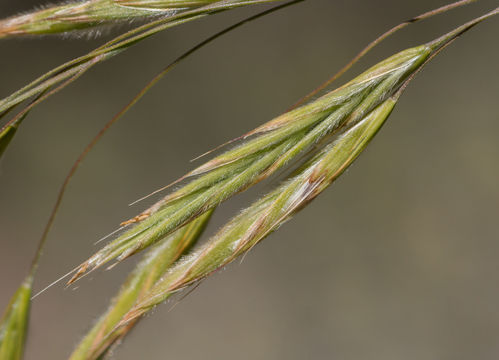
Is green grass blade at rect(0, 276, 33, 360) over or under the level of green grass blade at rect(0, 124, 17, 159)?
under

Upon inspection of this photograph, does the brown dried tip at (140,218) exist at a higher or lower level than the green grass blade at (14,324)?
higher

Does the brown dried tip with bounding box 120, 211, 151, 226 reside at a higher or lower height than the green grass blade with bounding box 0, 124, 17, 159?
lower

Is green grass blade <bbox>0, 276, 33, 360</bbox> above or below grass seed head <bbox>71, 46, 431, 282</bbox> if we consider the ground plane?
below

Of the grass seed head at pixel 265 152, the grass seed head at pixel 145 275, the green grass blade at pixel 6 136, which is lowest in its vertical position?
the grass seed head at pixel 145 275

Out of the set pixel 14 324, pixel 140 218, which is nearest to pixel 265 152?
pixel 140 218

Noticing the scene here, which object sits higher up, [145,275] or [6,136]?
[6,136]

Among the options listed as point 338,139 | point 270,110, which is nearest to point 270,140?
point 338,139

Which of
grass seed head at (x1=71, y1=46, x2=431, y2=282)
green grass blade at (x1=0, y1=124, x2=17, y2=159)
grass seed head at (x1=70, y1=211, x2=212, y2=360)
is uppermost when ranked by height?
green grass blade at (x1=0, y1=124, x2=17, y2=159)

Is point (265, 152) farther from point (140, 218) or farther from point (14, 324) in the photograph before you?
point (14, 324)

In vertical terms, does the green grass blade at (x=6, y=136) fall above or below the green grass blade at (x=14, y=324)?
above
